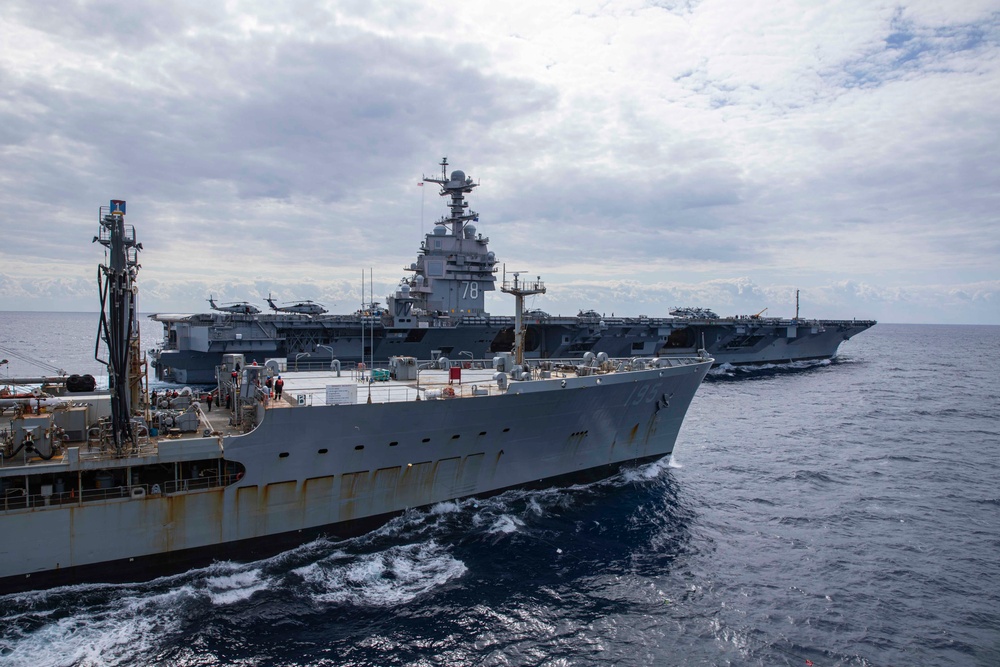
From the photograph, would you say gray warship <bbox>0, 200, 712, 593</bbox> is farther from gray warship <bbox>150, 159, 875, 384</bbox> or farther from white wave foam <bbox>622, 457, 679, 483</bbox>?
gray warship <bbox>150, 159, 875, 384</bbox>

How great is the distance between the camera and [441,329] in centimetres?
4022

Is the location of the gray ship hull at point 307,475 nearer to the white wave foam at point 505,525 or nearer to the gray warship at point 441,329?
the white wave foam at point 505,525

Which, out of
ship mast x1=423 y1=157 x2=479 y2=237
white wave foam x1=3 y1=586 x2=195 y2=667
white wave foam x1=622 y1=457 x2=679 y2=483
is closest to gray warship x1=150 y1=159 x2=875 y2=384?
ship mast x1=423 y1=157 x2=479 y2=237

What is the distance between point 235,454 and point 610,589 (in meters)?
9.36

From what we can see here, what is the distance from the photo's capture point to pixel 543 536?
16.2 meters

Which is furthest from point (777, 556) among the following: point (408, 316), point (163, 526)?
point (408, 316)

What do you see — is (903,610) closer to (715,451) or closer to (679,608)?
(679,608)

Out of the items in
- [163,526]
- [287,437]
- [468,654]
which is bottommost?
[468,654]

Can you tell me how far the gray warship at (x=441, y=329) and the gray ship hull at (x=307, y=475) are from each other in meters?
12.9

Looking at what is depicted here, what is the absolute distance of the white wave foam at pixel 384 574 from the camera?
1308 centimetres

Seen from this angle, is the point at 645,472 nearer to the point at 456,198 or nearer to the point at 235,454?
the point at 235,454

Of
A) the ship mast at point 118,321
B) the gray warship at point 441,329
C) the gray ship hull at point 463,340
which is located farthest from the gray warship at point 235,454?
the gray warship at point 441,329

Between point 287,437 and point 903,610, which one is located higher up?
point 287,437

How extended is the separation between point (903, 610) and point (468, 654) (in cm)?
941
